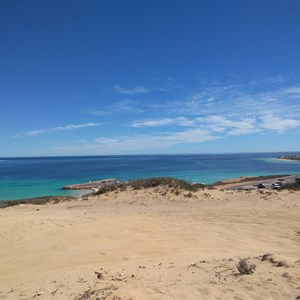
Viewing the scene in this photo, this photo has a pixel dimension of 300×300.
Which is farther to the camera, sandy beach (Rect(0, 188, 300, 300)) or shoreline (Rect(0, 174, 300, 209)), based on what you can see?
shoreline (Rect(0, 174, 300, 209))

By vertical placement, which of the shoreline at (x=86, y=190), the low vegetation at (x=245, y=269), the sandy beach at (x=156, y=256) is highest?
the low vegetation at (x=245, y=269)

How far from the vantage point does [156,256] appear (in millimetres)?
7520

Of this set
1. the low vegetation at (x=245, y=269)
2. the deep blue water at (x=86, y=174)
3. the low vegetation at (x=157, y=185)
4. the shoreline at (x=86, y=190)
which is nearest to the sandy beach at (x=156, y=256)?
the low vegetation at (x=245, y=269)

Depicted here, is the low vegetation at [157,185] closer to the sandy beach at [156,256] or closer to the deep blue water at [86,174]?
the sandy beach at [156,256]

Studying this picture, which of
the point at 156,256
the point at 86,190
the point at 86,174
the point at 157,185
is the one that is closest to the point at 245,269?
the point at 156,256

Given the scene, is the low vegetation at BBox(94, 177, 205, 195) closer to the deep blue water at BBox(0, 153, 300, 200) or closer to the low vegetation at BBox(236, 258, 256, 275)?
the low vegetation at BBox(236, 258, 256, 275)

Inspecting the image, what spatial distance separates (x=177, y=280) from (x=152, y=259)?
1832 mm

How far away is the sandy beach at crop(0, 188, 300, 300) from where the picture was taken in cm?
495

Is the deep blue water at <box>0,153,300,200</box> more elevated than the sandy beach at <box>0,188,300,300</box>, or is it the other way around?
the sandy beach at <box>0,188,300,300</box>

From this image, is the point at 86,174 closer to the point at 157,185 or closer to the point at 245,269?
the point at 157,185

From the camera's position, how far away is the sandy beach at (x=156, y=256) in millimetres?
4945

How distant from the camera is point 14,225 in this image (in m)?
11.8

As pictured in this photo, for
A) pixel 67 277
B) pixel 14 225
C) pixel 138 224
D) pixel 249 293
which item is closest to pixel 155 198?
pixel 138 224

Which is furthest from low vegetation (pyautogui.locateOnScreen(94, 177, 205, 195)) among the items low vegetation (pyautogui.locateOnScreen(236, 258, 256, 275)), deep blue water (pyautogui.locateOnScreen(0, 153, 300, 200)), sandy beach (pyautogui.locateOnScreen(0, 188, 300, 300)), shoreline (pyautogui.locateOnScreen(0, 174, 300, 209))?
deep blue water (pyautogui.locateOnScreen(0, 153, 300, 200))
